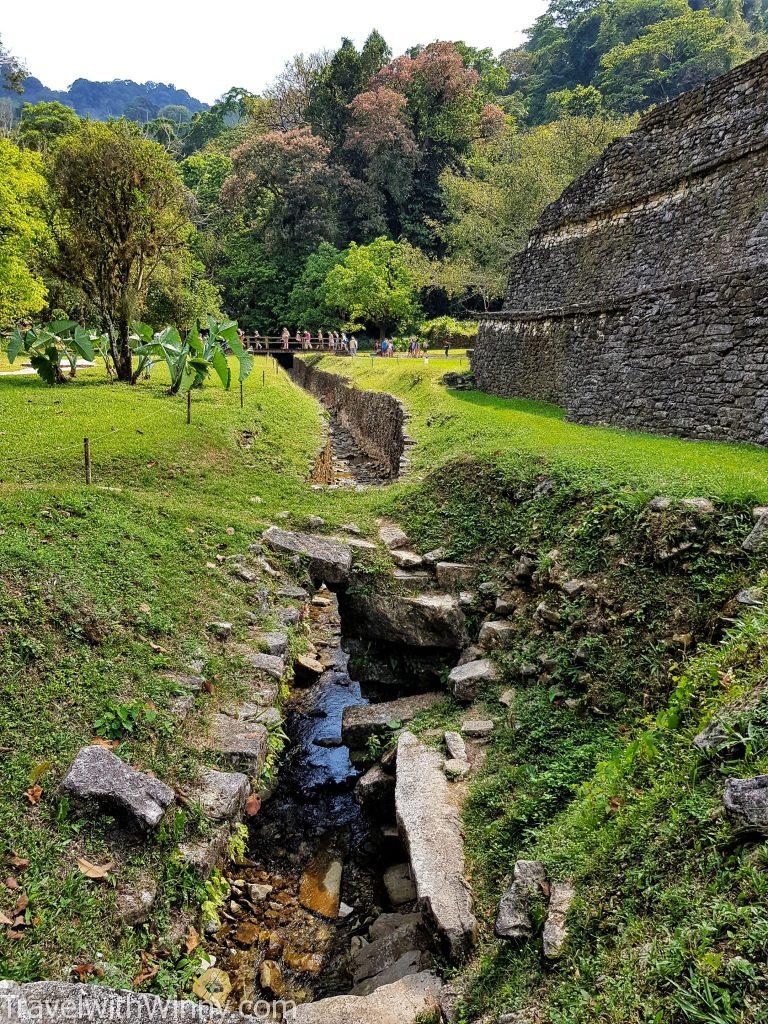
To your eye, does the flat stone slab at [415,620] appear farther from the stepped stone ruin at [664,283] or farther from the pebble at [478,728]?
the stepped stone ruin at [664,283]

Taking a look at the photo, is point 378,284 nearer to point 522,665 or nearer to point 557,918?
point 522,665

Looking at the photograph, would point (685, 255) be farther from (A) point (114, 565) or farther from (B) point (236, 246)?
(B) point (236, 246)

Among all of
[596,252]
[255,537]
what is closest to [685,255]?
[596,252]

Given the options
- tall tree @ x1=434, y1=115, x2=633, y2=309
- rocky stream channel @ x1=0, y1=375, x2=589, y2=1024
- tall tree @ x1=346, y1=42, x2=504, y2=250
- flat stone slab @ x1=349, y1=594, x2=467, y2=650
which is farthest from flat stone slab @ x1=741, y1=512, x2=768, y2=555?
tall tree @ x1=346, y1=42, x2=504, y2=250

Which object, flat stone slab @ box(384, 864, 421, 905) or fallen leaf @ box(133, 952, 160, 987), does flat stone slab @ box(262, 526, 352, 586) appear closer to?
flat stone slab @ box(384, 864, 421, 905)

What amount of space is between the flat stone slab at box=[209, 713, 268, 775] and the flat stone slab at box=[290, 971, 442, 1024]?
2253mm

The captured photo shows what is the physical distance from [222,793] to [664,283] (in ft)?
49.0

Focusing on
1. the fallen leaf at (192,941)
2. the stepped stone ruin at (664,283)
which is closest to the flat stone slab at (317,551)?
the fallen leaf at (192,941)

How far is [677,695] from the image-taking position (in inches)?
190

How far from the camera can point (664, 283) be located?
14969 millimetres

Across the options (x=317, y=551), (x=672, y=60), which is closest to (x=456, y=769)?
(x=317, y=551)

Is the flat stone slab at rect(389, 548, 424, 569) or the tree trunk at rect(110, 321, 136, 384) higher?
the tree trunk at rect(110, 321, 136, 384)

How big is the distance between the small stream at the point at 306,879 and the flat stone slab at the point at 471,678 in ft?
5.29

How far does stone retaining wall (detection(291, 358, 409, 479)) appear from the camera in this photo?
17.3 meters
